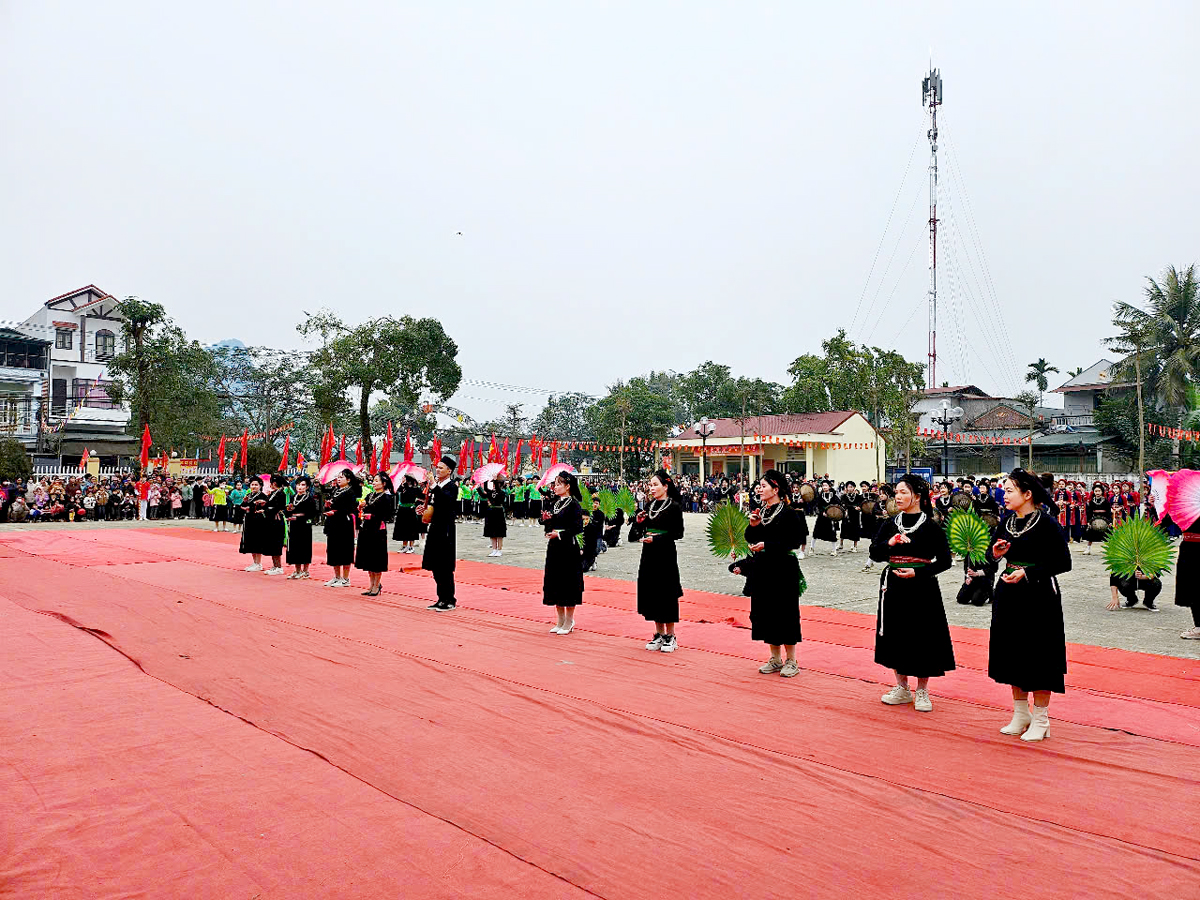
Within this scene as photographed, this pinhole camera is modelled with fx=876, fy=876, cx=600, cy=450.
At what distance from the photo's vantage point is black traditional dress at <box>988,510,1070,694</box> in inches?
191

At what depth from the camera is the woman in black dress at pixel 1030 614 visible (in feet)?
15.9

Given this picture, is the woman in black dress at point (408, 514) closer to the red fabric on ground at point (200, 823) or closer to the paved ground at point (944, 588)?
the paved ground at point (944, 588)

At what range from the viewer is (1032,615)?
16.2 feet

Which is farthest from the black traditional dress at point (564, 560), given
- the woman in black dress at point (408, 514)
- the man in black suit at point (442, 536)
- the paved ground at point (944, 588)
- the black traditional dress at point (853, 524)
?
the black traditional dress at point (853, 524)

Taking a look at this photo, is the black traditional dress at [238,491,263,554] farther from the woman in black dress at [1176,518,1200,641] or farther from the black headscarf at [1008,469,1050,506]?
the woman in black dress at [1176,518,1200,641]

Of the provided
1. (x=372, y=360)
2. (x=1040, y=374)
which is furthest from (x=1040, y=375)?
(x=372, y=360)

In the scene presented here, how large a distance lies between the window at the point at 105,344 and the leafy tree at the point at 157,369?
16930mm

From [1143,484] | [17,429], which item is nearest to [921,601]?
[1143,484]

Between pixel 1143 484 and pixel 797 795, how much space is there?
24942 millimetres

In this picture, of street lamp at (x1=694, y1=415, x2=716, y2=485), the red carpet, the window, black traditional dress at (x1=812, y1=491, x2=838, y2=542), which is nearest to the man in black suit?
the red carpet

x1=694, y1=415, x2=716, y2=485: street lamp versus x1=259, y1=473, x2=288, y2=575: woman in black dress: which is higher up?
x1=694, y1=415, x2=716, y2=485: street lamp

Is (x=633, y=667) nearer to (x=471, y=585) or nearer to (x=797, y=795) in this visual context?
(x=797, y=795)

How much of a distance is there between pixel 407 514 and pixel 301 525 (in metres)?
3.42

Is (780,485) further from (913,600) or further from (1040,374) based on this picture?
(1040,374)
